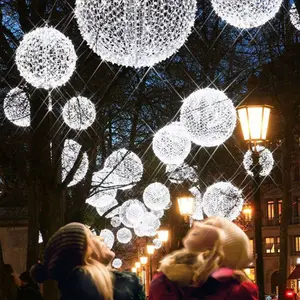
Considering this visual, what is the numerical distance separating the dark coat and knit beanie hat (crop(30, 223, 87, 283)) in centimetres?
6

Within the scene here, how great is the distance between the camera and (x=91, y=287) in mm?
3867

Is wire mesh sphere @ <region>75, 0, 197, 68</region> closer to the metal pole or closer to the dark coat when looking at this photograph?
the metal pole

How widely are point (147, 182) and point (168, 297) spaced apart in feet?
61.6

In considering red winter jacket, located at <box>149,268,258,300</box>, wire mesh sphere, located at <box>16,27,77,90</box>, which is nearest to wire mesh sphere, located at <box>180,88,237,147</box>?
wire mesh sphere, located at <box>16,27,77,90</box>

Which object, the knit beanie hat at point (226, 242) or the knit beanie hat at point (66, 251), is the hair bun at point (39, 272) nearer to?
the knit beanie hat at point (66, 251)

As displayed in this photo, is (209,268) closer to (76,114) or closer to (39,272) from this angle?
(39,272)

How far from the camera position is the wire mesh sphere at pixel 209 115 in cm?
1231

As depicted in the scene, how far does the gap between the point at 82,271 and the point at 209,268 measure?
0.77m

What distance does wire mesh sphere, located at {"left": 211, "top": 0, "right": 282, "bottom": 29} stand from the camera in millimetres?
8500

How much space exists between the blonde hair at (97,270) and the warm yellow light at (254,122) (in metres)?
5.80

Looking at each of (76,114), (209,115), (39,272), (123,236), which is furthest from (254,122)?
(123,236)

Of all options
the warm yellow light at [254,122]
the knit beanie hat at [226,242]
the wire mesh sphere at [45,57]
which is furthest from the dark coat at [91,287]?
the warm yellow light at [254,122]

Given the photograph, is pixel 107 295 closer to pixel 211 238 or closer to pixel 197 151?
pixel 211 238

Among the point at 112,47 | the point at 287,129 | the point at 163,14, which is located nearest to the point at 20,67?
the point at 112,47
